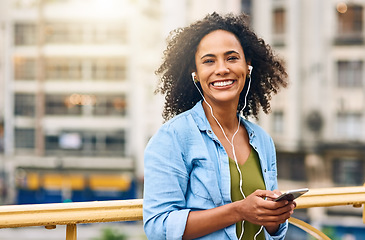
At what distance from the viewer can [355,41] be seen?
23.4 m

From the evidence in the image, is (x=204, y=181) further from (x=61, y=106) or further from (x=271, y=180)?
(x=61, y=106)

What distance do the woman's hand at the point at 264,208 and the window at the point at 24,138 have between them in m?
31.5

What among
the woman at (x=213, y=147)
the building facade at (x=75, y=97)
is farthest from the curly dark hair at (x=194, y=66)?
the building facade at (x=75, y=97)

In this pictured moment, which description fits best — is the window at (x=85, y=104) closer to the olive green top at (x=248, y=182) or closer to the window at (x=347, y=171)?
the window at (x=347, y=171)

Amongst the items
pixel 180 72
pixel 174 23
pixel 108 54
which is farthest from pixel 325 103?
pixel 180 72

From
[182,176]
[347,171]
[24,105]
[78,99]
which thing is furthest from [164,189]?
[24,105]

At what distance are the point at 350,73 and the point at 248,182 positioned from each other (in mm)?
23475

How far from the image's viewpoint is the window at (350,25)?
2341cm

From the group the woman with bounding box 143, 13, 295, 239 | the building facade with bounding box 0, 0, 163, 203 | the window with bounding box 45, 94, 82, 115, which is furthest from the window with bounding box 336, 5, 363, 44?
the woman with bounding box 143, 13, 295, 239

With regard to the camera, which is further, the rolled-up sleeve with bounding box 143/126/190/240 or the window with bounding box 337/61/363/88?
A: the window with bounding box 337/61/363/88

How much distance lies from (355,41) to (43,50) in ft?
61.9

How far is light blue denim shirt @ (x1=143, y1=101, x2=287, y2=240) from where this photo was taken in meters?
1.52

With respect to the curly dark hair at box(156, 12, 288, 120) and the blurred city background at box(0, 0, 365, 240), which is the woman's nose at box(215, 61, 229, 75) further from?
the blurred city background at box(0, 0, 365, 240)

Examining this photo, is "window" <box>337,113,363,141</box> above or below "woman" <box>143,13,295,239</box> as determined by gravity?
below
